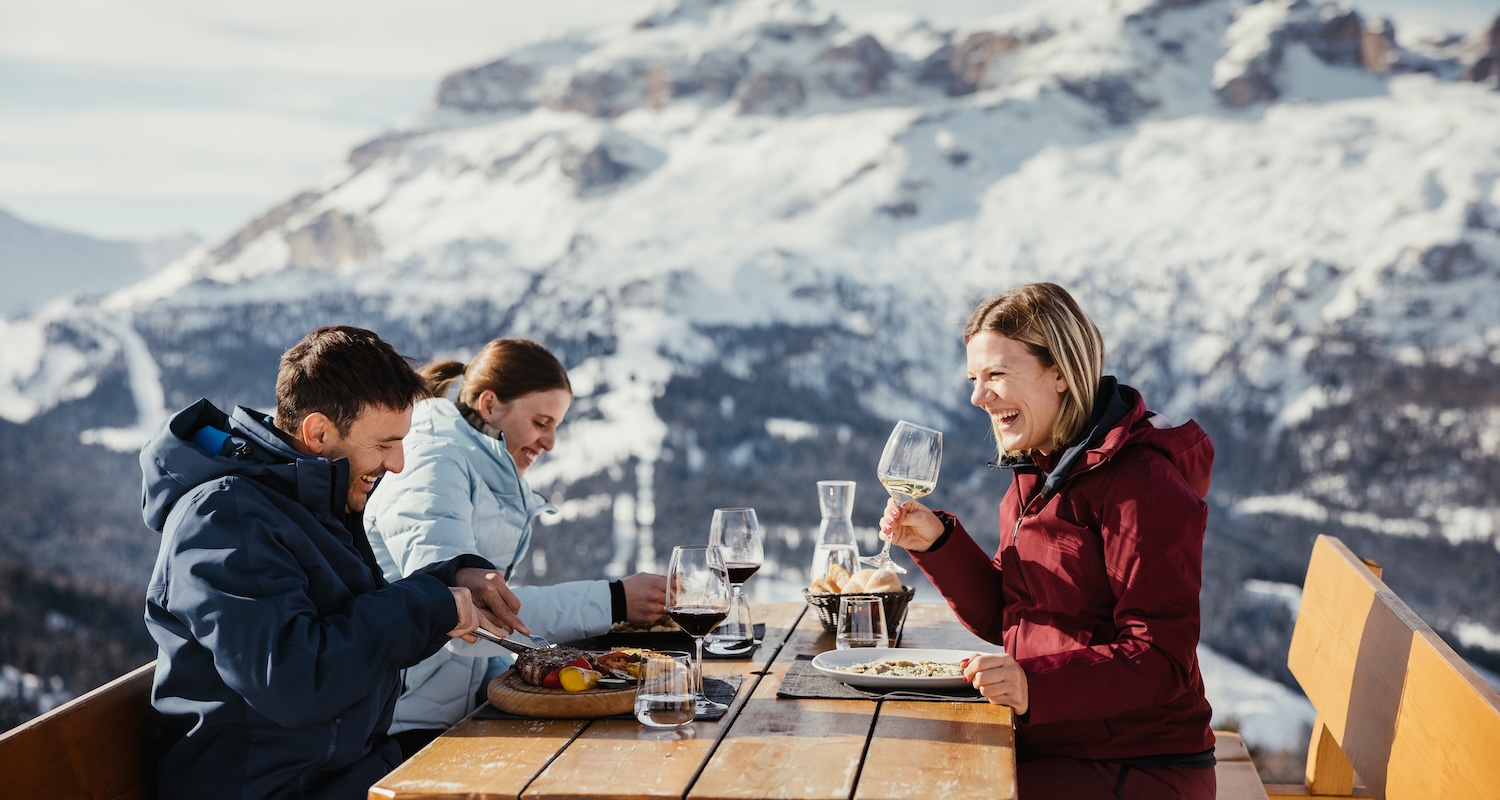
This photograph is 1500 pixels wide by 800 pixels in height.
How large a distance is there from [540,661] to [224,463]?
78 cm

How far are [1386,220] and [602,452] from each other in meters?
73.9

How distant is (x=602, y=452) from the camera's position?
7738 cm

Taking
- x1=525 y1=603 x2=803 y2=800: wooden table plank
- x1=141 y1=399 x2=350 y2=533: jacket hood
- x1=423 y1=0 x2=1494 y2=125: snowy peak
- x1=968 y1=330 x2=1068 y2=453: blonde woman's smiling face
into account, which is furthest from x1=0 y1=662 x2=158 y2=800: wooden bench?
x1=423 y1=0 x2=1494 y2=125: snowy peak

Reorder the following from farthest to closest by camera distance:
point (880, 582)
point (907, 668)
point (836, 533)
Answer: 1. point (836, 533)
2. point (880, 582)
3. point (907, 668)

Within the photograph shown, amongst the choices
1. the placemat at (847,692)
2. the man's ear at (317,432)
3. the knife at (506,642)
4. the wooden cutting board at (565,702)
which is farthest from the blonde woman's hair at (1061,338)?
the man's ear at (317,432)

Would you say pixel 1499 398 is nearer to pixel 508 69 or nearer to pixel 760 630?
pixel 760 630

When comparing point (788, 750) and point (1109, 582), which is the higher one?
point (1109, 582)

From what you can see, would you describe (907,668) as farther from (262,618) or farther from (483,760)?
(262,618)

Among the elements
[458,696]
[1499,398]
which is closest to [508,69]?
[1499,398]

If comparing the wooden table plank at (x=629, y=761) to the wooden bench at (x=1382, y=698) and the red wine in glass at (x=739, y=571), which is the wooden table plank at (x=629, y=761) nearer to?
the red wine in glass at (x=739, y=571)

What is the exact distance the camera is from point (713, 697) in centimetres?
267

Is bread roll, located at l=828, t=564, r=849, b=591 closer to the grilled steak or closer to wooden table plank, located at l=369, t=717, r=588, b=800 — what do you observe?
the grilled steak

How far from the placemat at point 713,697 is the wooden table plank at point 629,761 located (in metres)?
0.02

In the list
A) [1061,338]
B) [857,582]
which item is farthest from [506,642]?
[1061,338]
